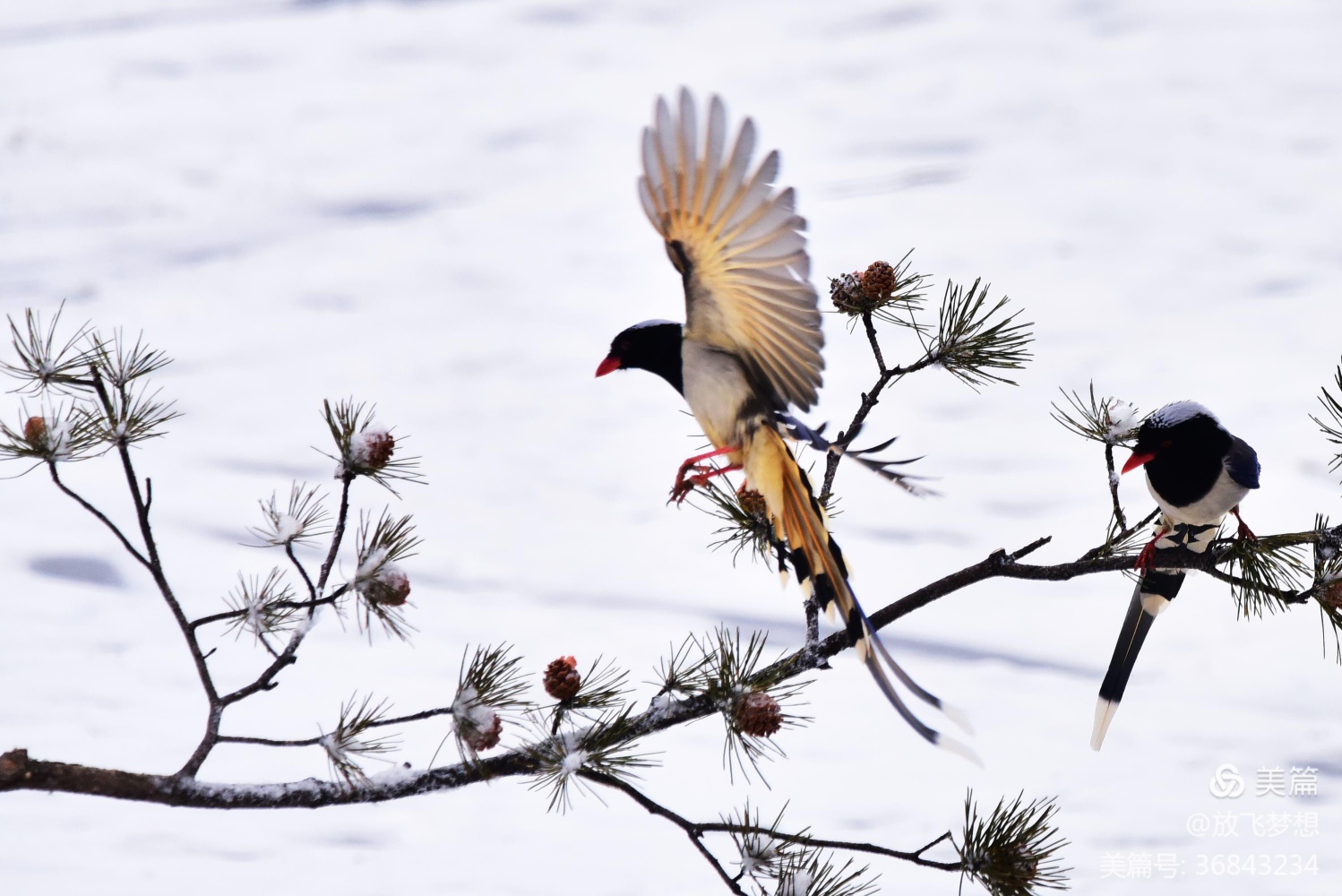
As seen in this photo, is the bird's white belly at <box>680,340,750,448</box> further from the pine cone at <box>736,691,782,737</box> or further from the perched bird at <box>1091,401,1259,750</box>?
the perched bird at <box>1091,401,1259,750</box>

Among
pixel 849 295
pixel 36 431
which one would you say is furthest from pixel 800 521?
pixel 36 431

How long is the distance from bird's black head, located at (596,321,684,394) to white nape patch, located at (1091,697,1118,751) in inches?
22.2

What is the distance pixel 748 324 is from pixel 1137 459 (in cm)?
42

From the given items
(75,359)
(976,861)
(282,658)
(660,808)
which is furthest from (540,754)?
(75,359)

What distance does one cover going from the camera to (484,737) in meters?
0.84

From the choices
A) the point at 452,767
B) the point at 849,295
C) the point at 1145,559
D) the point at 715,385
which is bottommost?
the point at 452,767

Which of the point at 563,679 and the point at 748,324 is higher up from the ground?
the point at 748,324

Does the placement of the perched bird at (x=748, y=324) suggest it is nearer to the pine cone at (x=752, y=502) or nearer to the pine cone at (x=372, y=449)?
the pine cone at (x=752, y=502)

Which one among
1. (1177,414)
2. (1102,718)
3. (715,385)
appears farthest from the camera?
(1102,718)

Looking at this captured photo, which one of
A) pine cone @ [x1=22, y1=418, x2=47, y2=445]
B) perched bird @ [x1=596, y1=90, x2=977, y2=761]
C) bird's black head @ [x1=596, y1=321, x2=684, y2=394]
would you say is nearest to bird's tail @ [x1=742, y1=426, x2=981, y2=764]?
perched bird @ [x1=596, y1=90, x2=977, y2=761]

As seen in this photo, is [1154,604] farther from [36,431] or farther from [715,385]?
[36,431]

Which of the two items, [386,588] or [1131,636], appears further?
[1131,636]

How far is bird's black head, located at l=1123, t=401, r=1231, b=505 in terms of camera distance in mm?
1004

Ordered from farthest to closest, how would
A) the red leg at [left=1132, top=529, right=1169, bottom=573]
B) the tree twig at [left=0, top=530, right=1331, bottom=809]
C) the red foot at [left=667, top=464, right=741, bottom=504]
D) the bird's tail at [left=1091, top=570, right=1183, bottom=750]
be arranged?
the bird's tail at [left=1091, top=570, right=1183, bottom=750]
the red foot at [left=667, top=464, right=741, bottom=504]
the red leg at [left=1132, top=529, right=1169, bottom=573]
the tree twig at [left=0, top=530, right=1331, bottom=809]
